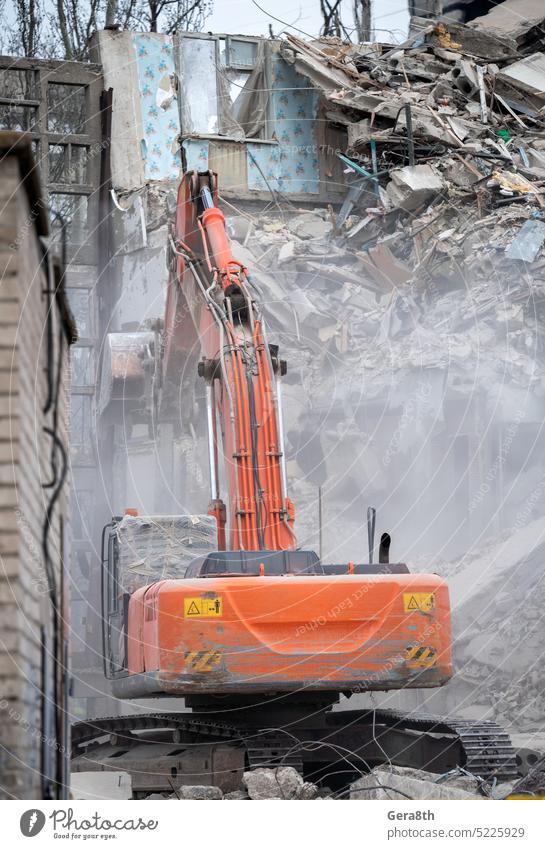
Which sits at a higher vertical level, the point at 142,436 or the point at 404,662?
the point at 142,436

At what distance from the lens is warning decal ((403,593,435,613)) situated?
6.92 meters

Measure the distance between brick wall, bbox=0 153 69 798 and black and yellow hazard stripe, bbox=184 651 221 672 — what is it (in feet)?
8.68

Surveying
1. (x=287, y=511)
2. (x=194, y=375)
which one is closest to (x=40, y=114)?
(x=194, y=375)

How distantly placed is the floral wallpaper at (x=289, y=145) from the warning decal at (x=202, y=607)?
12.6 m

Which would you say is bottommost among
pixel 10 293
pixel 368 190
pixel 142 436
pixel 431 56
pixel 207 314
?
pixel 10 293

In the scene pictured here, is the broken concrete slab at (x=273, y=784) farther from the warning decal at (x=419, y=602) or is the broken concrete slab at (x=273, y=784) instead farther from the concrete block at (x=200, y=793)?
the warning decal at (x=419, y=602)

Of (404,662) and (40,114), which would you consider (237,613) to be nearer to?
(404,662)

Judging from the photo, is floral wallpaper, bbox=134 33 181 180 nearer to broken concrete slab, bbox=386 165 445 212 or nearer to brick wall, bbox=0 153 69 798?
broken concrete slab, bbox=386 165 445 212

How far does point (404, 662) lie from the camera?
6934mm

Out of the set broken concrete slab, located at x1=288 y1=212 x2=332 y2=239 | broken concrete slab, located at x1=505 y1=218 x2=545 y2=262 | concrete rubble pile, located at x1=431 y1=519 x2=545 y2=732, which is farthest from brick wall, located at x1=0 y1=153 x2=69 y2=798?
broken concrete slab, located at x1=288 y1=212 x2=332 y2=239

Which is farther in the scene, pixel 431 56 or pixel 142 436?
pixel 431 56

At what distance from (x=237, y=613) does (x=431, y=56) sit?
13265mm

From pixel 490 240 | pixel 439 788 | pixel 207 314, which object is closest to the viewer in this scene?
pixel 439 788

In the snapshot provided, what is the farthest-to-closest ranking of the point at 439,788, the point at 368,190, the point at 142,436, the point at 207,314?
the point at 368,190, the point at 142,436, the point at 207,314, the point at 439,788
